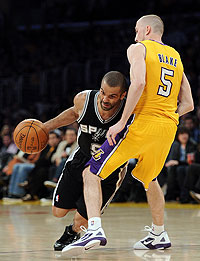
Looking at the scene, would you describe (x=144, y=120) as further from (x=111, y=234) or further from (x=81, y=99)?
(x=111, y=234)

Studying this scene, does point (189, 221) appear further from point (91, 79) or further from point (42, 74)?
point (42, 74)

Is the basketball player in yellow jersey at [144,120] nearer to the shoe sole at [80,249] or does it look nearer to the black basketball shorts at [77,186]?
the shoe sole at [80,249]

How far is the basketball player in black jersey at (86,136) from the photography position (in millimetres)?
4742

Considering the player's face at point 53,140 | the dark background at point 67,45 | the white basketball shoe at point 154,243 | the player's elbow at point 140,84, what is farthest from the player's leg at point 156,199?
the dark background at point 67,45

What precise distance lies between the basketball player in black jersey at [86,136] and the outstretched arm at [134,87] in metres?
0.27

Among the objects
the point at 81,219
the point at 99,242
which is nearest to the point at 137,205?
the point at 81,219

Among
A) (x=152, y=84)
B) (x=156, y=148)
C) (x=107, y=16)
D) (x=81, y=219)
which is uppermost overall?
(x=107, y=16)

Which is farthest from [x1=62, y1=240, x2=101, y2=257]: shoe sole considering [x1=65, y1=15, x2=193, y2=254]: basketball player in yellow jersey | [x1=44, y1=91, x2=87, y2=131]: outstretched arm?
[x1=44, y1=91, x2=87, y2=131]: outstretched arm

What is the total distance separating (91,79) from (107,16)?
21.6 ft

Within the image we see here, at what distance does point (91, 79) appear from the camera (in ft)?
57.8

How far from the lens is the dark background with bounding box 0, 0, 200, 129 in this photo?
691 inches

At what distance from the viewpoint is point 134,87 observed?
173 inches

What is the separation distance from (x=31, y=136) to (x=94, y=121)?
2.10ft

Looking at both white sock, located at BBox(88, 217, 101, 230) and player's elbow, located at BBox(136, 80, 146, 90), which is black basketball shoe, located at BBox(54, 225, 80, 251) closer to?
white sock, located at BBox(88, 217, 101, 230)
